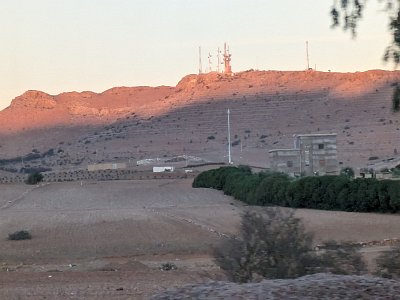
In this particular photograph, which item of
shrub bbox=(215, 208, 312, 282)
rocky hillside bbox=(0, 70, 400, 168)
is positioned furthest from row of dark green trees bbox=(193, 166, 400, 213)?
rocky hillside bbox=(0, 70, 400, 168)

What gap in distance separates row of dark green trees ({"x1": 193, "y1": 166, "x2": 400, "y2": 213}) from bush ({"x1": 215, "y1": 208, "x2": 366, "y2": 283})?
3147 centimetres

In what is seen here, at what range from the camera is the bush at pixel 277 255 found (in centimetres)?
1247

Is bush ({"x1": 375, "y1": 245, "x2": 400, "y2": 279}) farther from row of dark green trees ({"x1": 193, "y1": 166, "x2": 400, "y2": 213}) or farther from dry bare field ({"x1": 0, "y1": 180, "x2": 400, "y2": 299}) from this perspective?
row of dark green trees ({"x1": 193, "y1": 166, "x2": 400, "y2": 213})

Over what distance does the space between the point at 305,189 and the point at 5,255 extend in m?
24.8

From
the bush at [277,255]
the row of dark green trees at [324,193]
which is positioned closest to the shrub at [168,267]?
the bush at [277,255]

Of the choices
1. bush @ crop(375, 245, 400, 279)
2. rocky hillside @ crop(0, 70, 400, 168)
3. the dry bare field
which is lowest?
the dry bare field

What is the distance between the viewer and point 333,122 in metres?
137

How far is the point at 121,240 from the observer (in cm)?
3488

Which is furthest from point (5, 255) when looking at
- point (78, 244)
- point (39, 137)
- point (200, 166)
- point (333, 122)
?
point (39, 137)

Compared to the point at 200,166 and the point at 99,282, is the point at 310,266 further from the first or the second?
the point at 200,166

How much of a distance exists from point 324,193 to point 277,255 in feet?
127

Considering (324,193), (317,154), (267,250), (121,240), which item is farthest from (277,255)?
(317,154)

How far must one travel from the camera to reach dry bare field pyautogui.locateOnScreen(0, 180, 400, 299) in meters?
20.2

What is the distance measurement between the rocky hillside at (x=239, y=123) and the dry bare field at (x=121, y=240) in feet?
203
